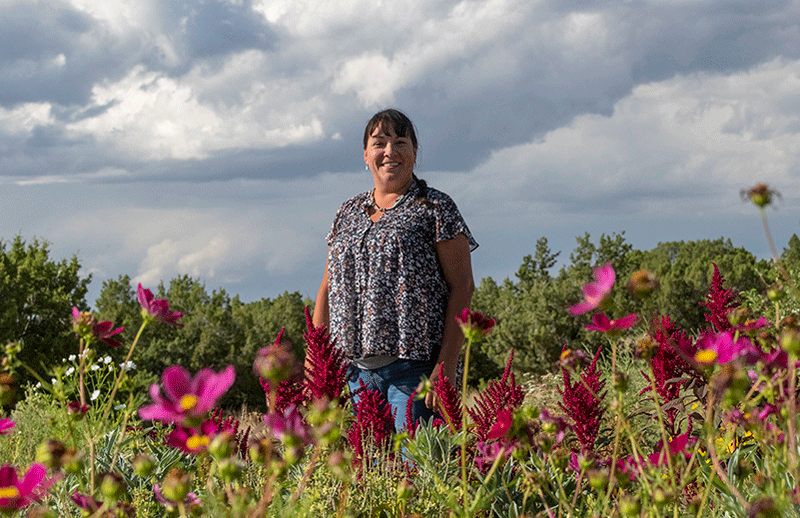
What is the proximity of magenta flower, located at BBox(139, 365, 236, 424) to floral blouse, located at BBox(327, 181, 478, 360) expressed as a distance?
2031mm

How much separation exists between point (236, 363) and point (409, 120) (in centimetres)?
873

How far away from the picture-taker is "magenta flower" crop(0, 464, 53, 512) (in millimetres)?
1192

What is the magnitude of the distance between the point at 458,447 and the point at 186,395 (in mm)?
1227

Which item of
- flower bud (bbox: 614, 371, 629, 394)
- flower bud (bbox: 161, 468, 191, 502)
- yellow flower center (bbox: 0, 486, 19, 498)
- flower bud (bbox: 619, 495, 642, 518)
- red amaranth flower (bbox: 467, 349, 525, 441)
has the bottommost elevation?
flower bud (bbox: 619, 495, 642, 518)

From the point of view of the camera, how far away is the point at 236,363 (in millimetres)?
11445

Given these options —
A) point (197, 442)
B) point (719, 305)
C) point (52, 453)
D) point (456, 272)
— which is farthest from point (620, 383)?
point (456, 272)

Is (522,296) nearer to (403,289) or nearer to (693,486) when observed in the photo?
(403,289)

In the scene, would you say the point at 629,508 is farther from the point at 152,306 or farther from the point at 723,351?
the point at 152,306

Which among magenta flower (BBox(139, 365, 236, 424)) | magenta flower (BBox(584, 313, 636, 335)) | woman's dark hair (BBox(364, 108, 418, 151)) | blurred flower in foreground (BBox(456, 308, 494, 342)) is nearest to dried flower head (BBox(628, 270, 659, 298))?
magenta flower (BBox(584, 313, 636, 335))

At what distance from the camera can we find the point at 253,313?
1274 centimetres

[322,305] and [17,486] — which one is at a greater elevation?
[322,305]

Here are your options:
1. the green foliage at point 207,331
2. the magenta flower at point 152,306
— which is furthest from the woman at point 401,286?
the green foliage at point 207,331

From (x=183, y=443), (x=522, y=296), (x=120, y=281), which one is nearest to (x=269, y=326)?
(x=120, y=281)

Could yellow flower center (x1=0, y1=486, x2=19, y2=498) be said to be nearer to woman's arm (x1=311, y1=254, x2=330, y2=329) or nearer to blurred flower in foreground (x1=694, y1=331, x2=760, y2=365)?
blurred flower in foreground (x1=694, y1=331, x2=760, y2=365)
